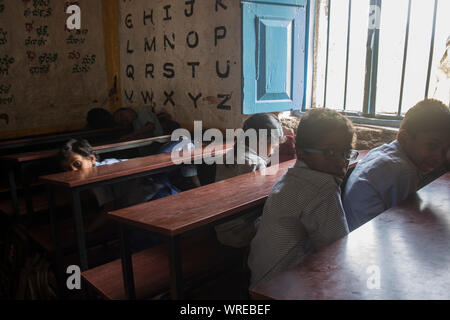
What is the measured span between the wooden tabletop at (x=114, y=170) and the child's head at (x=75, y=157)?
0.39 ft

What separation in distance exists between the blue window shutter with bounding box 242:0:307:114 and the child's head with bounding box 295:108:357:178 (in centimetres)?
214

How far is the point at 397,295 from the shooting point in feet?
2.60

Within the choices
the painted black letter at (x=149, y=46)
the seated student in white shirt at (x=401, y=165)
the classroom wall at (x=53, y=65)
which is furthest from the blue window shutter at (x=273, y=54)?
the classroom wall at (x=53, y=65)

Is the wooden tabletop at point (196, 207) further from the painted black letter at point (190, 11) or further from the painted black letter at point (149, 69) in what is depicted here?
the painted black letter at point (149, 69)

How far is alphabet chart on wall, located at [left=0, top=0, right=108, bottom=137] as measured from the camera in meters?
4.91

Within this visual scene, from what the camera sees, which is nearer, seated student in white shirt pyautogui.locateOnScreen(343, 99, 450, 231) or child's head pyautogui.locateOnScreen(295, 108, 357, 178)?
child's head pyautogui.locateOnScreen(295, 108, 357, 178)

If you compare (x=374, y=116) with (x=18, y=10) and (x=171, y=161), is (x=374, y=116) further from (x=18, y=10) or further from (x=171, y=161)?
(x=18, y=10)

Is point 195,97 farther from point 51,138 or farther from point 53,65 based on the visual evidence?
point 53,65

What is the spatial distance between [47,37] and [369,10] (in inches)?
164

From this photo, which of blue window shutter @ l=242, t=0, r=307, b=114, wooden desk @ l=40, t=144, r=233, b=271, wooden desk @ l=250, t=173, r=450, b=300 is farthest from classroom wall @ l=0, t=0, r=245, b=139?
→ wooden desk @ l=250, t=173, r=450, b=300

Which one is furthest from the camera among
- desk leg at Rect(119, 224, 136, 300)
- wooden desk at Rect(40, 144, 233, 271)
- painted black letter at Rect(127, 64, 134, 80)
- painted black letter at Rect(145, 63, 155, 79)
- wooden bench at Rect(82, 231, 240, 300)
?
painted black letter at Rect(127, 64, 134, 80)

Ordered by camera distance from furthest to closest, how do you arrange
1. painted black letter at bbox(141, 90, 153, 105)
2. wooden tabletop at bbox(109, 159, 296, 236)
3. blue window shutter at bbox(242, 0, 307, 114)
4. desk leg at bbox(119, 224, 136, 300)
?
painted black letter at bbox(141, 90, 153, 105) < blue window shutter at bbox(242, 0, 307, 114) < desk leg at bbox(119, 224, 136, 300) < wooden tabletop at bbox(109, 159, 296, 236)

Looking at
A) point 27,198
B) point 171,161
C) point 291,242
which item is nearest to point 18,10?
point 27,198

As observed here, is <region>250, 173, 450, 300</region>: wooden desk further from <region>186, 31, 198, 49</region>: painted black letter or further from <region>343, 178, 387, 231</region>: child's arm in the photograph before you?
<region>186, 31, 198, 49</region>: painted black letter
